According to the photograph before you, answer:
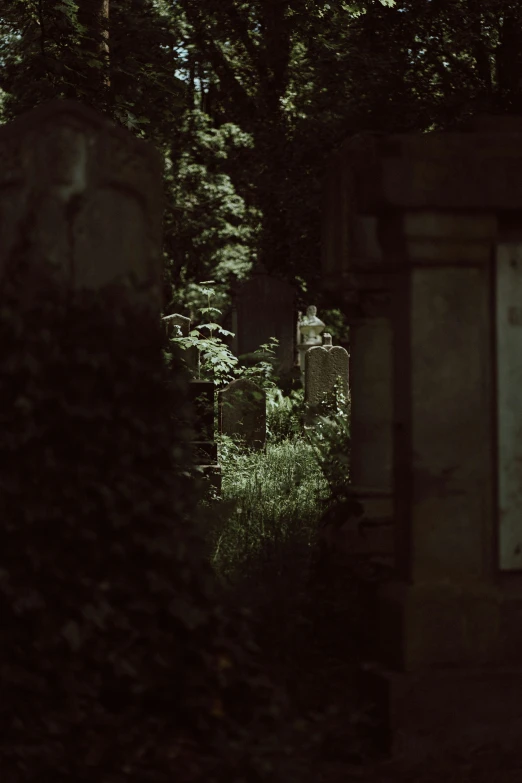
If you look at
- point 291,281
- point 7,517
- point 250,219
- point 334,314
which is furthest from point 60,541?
point 334,314

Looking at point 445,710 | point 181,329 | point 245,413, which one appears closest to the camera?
point 445,710

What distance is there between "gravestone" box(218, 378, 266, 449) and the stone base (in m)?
7.40

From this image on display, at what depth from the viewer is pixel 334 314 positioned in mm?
24109

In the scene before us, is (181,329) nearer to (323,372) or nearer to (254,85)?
(323,372)

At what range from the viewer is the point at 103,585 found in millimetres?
3391

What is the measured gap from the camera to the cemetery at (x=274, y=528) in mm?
3406

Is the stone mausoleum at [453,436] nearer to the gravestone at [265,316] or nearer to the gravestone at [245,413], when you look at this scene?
the gravestone at [245,413]

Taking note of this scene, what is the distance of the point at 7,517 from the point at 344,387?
10.0 meters

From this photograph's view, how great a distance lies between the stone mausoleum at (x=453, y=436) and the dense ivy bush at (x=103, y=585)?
0.80 m

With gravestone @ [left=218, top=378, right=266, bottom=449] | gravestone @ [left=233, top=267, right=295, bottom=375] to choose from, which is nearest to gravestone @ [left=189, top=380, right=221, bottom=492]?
gravestone @ [left=218, top=378, right=266, bottom=449]

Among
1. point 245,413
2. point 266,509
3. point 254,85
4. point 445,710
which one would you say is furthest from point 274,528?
point 254,85

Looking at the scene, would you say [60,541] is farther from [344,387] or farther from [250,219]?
[250,219]

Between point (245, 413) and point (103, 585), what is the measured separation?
8240mm

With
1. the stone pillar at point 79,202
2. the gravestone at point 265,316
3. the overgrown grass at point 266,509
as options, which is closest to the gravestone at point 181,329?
the overgrown grass at point 266,509
